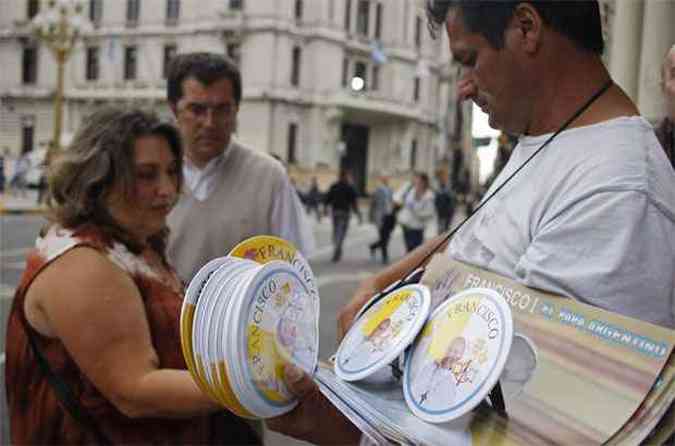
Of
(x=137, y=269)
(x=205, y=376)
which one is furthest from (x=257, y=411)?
(x=137, y=269)

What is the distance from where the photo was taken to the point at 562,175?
86 centimetres

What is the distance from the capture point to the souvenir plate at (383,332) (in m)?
0.84

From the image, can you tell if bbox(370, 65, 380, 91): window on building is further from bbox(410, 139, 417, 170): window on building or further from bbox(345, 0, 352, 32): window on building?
bbox(410, 139, 417, 170): window on building

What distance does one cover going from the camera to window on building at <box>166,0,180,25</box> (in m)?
3.66

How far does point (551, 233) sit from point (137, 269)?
1.02 metres

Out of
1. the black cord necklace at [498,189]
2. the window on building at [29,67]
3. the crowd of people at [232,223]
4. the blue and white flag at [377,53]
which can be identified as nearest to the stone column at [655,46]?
the crowd of people at [232,223]

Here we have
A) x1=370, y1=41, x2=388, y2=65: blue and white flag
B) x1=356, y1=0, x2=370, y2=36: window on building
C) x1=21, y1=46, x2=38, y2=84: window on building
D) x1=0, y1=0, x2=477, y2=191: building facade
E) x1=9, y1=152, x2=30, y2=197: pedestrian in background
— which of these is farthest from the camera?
x1=9, y1=152, x2=30, y2=197: pedestrian in background

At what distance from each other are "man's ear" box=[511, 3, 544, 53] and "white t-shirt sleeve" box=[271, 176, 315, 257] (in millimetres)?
1529

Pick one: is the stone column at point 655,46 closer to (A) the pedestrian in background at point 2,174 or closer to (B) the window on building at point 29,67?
(B) the window on building at point 29,67

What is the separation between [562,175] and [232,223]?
1.38 m

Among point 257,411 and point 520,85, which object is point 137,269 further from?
point 520,85

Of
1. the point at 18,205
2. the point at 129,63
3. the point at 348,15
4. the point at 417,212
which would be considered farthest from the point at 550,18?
the point at 18,205

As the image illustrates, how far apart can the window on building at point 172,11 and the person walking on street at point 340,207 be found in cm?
774

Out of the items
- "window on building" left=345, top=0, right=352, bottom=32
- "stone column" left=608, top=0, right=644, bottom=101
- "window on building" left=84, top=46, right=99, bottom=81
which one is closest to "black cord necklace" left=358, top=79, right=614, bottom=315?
"stone column" left=608, top=0, right=644, bottom=101
